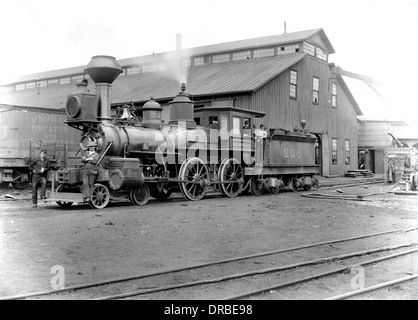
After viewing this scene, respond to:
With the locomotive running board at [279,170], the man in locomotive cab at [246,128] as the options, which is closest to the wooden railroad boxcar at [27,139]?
the man in locomotive cab at [246,128]

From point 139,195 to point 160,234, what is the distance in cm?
485

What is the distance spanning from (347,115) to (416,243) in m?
24.4

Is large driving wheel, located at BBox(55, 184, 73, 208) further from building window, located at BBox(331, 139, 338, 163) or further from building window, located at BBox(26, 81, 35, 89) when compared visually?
building window, located at BBox(26, 81, 35, 89)

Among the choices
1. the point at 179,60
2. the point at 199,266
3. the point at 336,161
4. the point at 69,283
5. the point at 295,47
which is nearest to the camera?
the point at 69,283

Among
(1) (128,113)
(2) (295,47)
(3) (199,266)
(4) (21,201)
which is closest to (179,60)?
(2) (295,47)

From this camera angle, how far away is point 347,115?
30438mm

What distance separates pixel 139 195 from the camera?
12383 millimetres

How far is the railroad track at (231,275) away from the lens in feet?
14.5

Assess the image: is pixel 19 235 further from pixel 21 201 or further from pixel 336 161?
pixel 336 161

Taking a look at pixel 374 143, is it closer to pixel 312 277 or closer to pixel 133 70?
pixel 133 70

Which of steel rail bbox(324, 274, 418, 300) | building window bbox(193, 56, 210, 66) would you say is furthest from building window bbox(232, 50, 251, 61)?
steel rail bbox(324, 274, 418, 300)

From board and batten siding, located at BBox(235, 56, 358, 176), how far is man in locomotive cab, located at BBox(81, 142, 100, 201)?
1148 centimetres

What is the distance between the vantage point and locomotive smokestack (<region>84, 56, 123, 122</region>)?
11594 millimetres

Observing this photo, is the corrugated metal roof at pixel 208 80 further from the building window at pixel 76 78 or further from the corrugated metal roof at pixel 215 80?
the building window at pixel 76 78
